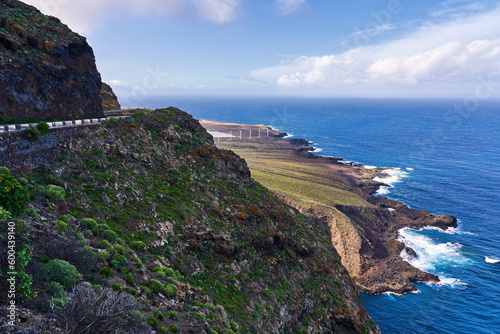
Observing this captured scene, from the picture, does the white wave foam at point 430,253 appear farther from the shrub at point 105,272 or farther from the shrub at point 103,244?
the shrub at point 105,272

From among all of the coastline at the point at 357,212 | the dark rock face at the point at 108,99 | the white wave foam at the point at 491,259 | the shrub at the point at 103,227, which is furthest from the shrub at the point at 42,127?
the white wave foam at the point at 491,259

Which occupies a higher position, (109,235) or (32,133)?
(32,133)

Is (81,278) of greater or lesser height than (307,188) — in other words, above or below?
above

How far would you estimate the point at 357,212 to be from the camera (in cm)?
8475

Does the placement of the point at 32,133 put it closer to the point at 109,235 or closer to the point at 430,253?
the point at 109,235

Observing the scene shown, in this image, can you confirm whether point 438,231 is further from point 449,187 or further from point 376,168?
point 376,168

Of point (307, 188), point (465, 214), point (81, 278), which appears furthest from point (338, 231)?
point (81, 278)

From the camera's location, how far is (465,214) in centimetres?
8925

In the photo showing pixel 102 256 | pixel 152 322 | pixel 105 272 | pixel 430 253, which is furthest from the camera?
pixel 430 253

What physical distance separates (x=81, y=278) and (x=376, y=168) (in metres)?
143

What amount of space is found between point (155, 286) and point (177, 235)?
8.65m

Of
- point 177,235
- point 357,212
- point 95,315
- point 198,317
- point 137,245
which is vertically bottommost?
point 357,212

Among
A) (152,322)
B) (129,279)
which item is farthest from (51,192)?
(152,322)

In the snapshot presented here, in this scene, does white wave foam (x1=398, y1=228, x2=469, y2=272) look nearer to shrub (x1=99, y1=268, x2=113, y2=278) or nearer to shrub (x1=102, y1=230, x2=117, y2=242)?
shrub (x1=102, y1=230, x2=117, y2=242)
